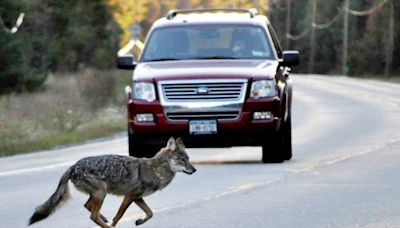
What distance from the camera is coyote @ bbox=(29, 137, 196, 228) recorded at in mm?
11062

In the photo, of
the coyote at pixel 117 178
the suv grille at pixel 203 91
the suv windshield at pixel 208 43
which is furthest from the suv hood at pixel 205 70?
the coyote at pixel 117 178

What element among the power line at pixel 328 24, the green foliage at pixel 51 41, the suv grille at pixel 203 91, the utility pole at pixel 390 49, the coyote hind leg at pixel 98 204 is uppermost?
the coyote hind leg at pixel 98 204

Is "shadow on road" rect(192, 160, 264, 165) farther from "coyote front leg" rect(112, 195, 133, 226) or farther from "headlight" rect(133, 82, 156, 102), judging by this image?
"coyote front leg" rect(112, 195, 133, 226)

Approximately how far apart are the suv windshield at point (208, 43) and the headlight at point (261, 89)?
1.31m

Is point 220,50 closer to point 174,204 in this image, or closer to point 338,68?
point 174,204

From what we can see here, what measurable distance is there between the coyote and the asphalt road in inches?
19.7

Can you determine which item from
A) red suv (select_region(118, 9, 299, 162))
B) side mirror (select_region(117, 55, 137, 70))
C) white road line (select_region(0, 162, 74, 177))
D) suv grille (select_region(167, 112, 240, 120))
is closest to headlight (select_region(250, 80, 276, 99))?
red suv (select_region(118, 9, 299, 162))

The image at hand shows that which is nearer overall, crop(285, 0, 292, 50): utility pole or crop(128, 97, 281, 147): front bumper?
crop(128, 97, 281, 147): front bumper

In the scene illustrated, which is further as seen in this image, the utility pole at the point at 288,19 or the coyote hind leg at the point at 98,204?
the utility pole at the point at 288,19

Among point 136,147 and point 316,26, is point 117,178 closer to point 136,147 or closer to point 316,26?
point 136,147

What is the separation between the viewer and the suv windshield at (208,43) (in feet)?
63.4

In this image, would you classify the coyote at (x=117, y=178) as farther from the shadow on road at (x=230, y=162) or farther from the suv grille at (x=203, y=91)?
the shadow on road at (x=230, y=162)

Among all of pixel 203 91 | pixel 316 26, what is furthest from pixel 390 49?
pixel 203 91

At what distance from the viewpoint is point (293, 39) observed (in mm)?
126000
